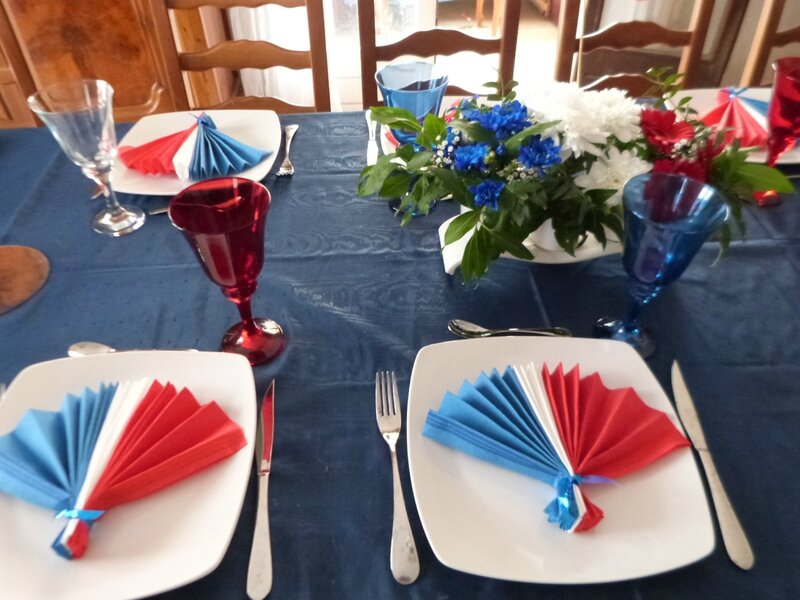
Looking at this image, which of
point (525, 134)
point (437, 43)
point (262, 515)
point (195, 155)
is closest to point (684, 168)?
point (525, 134)

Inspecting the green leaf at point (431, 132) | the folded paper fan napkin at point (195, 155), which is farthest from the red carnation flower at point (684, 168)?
the folded paper fan napkin at point (195, 155)

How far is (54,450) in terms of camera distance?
0.46 m

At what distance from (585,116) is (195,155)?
20.7 inches

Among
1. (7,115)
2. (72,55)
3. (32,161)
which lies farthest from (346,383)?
(7,115)

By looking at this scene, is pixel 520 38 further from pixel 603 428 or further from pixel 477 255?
pixel 603 428

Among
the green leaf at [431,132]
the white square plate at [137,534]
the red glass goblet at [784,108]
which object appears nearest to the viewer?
the white square plate at [137,534]

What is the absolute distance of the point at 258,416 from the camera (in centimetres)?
54

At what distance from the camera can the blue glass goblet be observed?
522 millimetres

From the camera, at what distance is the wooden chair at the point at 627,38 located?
3.82 feet

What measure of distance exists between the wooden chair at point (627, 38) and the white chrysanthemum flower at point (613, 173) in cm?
62

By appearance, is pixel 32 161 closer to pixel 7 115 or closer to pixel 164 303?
pixel 164 303

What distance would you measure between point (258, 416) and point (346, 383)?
9 cm

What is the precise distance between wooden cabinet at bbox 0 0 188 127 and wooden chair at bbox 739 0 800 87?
57.2 inches

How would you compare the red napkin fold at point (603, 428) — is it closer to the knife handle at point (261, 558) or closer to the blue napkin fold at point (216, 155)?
the knife handle at point (261, 558)
